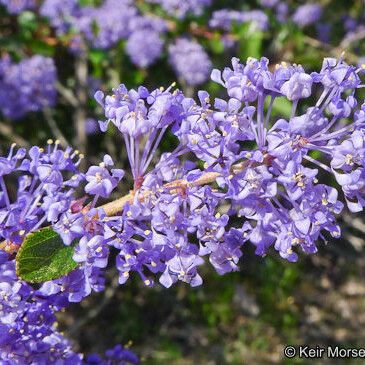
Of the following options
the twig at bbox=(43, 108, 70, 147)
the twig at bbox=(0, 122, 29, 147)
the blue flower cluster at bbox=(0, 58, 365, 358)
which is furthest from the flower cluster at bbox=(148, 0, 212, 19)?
the blue flower cluster at bbox=(0, 58, 365, 358)

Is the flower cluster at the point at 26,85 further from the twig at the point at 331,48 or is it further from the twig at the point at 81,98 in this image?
the twig at the point at 331,48

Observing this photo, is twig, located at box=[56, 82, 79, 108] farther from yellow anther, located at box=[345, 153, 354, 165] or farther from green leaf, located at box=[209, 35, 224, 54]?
yellow anther, located at box=[345, 153, 354, 165]

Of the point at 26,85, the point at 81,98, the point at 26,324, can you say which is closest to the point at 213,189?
the point at 26,324

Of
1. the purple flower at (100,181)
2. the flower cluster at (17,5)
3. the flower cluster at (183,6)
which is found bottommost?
the flower cluster at (17,5)

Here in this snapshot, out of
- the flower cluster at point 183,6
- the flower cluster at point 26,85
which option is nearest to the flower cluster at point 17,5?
the flower cluster at point 26,85

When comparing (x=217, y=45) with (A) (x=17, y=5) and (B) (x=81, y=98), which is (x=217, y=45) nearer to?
(B) (x=81, y=98)

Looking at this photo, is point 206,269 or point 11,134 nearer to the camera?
point 11,134

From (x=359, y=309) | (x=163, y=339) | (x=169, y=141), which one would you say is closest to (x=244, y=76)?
(x=169, y=141)
